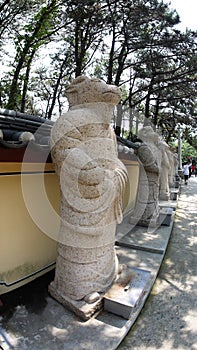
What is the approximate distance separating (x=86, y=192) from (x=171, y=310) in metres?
2.23

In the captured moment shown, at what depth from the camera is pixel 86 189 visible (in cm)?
332

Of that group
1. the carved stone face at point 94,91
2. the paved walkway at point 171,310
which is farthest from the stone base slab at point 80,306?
the carved stone face at point 94,91

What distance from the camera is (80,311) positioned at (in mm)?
3207

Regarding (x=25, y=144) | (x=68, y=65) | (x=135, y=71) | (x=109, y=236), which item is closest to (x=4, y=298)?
(x=109, y=236)

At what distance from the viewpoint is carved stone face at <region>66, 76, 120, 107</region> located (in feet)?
11.4

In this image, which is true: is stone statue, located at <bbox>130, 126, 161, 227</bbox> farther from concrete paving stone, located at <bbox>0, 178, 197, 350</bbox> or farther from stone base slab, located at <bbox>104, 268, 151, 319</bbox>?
stone base slab, located at <bbox>104, 268, 151, 319</bbox>

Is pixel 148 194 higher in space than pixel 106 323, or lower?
higher

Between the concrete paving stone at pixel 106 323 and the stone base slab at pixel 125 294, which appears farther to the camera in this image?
the stone base slab at pixel 125 294

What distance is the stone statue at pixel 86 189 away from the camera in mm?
3277

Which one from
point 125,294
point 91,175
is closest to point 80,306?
point 125,294

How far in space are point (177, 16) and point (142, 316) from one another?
10.2 meters

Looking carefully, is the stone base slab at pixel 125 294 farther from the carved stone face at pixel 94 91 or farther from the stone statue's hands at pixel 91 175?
the carved stone face at pixel 94 91

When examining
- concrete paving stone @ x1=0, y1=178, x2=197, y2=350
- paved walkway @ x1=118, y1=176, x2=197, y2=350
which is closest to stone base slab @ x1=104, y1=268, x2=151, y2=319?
concrete paving stone @ x1=0, y1=178, x2=197, y2=350

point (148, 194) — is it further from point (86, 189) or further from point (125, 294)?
point (86, 189)
